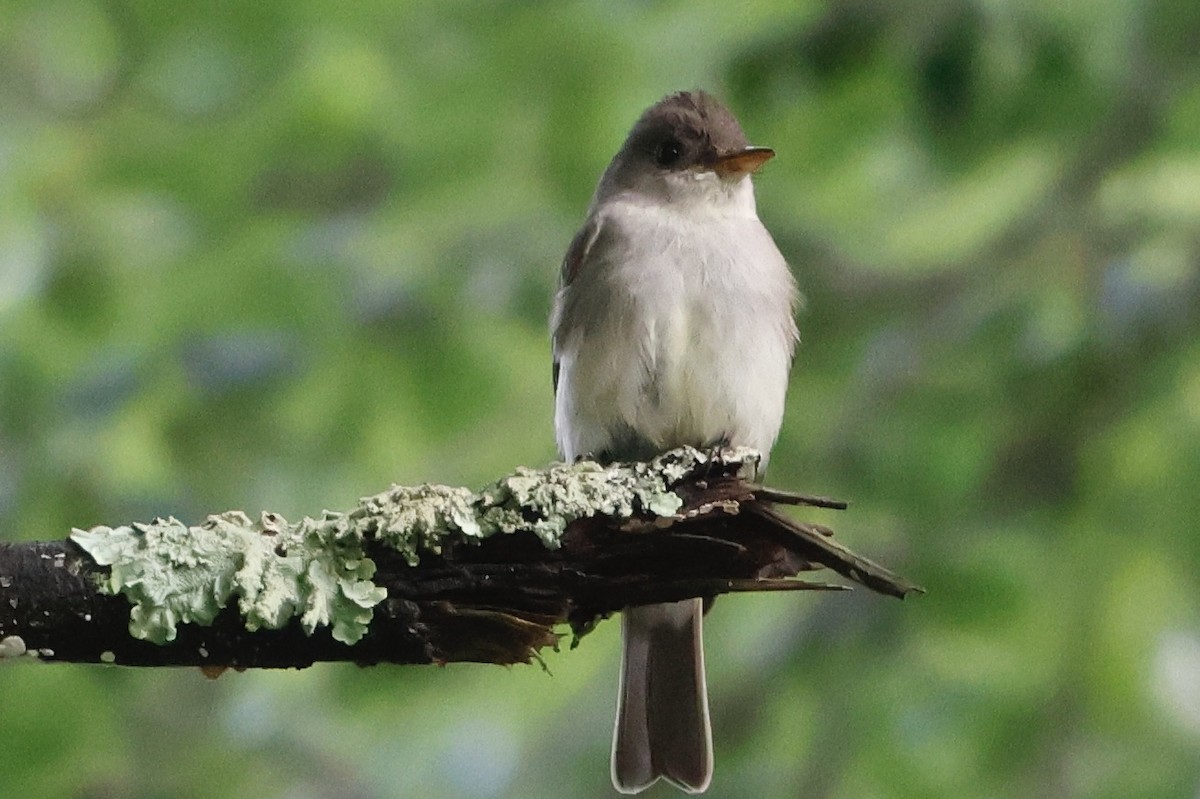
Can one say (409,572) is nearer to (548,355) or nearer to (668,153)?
(668,153)

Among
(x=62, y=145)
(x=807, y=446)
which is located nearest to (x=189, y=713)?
(x=62, y=145)

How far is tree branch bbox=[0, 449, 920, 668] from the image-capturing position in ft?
4.41

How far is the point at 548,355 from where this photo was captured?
10.8 feet

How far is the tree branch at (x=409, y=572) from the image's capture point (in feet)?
4.41

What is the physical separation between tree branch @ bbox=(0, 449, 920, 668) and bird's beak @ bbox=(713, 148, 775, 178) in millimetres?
1062

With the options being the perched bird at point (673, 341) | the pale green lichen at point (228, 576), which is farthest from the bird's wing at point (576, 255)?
the pale green lichen at point (228, 576)

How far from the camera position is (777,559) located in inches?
60.2

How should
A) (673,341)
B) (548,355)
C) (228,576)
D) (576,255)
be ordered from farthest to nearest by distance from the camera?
(548,355), (576,255), (673,341), (228,576)

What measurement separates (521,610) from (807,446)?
1801mm

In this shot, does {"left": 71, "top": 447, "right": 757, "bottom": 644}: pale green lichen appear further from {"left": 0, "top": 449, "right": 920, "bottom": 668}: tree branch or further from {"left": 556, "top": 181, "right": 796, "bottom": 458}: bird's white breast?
{"left": 556, "top": 181, "right": 796, "bottom": 458}: bird's white breast

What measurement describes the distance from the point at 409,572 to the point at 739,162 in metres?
1.28

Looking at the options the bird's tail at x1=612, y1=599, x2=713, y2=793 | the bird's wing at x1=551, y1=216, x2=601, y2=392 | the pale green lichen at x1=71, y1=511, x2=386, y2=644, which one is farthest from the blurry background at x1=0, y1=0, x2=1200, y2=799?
the pale green lichen at x1=71, y1=511, x2=386, y2=644

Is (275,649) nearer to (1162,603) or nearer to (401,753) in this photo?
(401,753)

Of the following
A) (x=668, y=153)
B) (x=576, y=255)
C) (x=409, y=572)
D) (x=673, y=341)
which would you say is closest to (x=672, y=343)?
(x=673, y=341)
